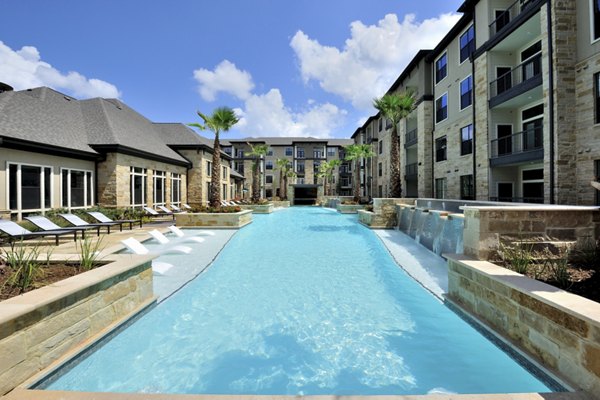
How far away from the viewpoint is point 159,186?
23359 mm

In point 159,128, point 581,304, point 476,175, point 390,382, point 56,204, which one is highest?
point 159,128

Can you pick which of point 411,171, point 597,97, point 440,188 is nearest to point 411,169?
point 411,171

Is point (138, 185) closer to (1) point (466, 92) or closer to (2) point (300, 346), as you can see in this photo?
(2) point (300, 346)

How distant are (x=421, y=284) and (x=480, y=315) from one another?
7.75 feet

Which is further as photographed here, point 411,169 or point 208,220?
point 411,169

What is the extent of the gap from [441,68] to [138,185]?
25.2 m

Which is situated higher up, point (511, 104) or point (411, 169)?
point (511, 104)

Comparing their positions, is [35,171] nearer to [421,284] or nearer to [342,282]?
[342,282]

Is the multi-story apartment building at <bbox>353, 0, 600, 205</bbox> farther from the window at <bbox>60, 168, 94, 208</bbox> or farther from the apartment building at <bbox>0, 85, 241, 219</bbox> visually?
the window at <bbox>60, 168, 94, 208</bbox>

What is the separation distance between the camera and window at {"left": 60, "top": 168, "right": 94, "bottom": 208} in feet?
51.2

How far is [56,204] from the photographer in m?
14.9

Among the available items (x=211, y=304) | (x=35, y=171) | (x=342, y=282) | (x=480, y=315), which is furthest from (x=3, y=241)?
(x=480, y=315)

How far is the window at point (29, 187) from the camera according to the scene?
41.8 ft

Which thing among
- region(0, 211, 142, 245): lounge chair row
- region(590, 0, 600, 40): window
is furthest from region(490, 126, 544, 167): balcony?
region(0, 211, 142, 245): lounge chair row
